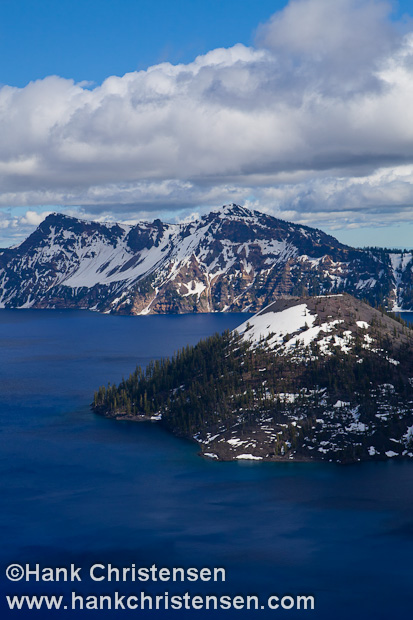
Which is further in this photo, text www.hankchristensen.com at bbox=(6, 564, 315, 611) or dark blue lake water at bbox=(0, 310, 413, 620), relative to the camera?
dark blue lake water at bbox=(0, 310, 413, 620)

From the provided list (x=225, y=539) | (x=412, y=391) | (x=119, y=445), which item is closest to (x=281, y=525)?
(x=225, y=539)

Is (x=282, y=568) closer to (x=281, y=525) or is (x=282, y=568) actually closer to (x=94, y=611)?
(x=281, y=525)

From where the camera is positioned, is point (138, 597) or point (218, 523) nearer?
point (138, 597)

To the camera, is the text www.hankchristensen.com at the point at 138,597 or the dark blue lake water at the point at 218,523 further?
the dark blue lake water at the point at 218,523

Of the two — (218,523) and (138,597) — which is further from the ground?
(218,523)
